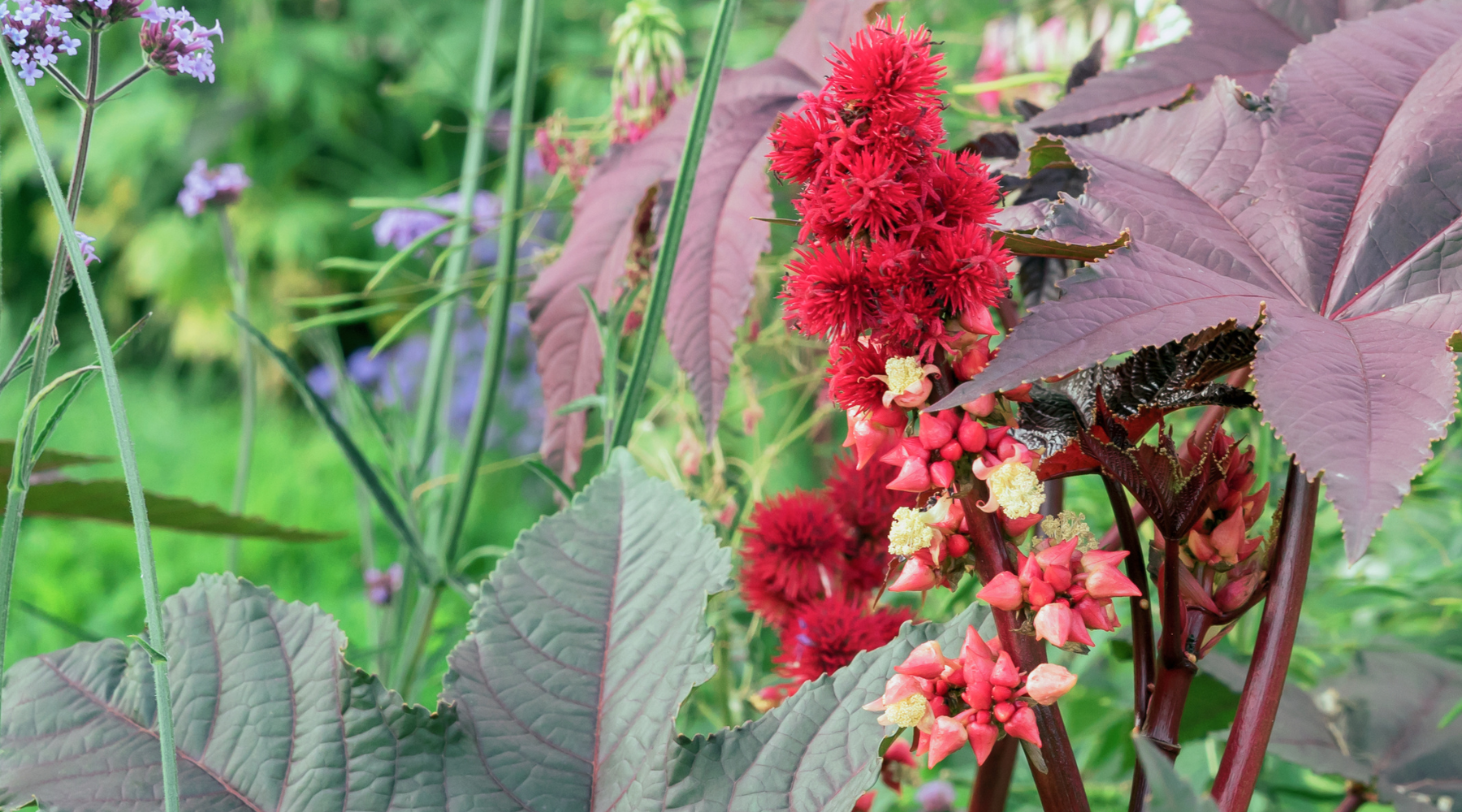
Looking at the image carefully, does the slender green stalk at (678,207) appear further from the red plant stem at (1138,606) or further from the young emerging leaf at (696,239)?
the red plant stem at (1138,606)

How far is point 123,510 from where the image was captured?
0.35 m

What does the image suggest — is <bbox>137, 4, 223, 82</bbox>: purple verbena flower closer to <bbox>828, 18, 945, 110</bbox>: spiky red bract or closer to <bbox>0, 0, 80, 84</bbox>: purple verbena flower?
<bbox>0, 0, 80, 84</bbox>: purple verbena flower

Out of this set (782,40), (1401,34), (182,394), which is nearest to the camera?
(1401,34)

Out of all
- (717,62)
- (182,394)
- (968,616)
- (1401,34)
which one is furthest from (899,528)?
(182,394)

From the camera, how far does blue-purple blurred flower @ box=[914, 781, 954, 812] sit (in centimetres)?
53

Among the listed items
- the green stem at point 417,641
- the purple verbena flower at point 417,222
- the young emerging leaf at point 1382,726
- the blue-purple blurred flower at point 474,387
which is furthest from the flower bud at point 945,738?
the blue-purple blurred flower at point 474,387

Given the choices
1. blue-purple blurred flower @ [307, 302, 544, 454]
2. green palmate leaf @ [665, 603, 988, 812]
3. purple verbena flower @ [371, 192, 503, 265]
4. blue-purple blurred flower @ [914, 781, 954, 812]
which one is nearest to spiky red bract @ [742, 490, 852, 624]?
green palmate leaf @ [665, 603, 988, 812]

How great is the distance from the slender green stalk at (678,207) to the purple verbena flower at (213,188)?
1.41ft

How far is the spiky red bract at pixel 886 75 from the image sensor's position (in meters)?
0.21

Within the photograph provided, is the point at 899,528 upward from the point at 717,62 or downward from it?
downward

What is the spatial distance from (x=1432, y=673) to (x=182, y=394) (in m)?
2.65

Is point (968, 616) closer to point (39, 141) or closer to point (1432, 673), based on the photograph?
point (39, 141)

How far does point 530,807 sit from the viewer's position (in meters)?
0.27

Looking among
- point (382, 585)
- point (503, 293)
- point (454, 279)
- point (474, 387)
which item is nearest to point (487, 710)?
point (503, 293)
